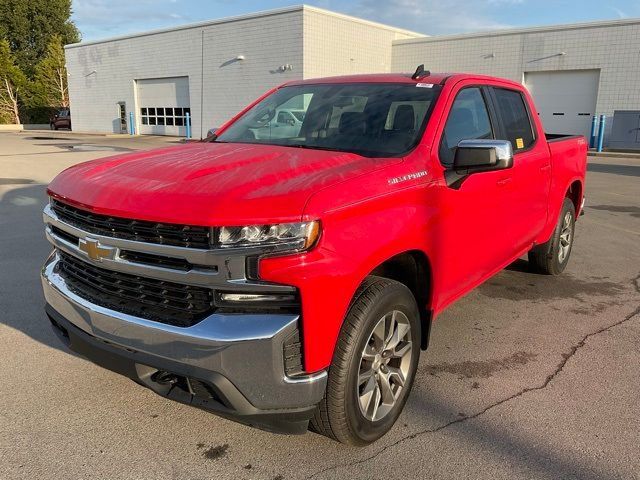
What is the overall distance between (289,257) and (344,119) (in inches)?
66.8

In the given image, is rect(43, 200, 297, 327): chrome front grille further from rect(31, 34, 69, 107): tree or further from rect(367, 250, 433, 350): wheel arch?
rect(31, 34, 69, 107): tree

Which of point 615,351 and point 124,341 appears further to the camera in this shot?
point 615,351

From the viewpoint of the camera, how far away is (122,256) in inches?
99.7

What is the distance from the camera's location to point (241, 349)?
222cm

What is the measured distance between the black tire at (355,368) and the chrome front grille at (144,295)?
2.12ft

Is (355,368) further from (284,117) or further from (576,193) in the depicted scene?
(576,193)

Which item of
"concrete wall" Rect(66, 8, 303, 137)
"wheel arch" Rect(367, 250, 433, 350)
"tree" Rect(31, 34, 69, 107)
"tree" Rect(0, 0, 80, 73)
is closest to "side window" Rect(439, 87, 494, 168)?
"wheel arch" Rect(367, 250, 433, 350)

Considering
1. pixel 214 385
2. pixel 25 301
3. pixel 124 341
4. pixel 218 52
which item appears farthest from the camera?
pixel 218 52

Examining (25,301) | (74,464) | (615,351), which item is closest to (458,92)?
(615,351)

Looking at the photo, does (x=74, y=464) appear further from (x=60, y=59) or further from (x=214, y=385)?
(x=60, y=59)

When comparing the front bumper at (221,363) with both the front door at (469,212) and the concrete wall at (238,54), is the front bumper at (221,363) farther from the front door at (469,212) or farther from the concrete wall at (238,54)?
the concrete wall at (238,54)

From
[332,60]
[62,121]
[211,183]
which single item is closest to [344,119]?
[211,183]

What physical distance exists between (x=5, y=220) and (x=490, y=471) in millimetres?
8054

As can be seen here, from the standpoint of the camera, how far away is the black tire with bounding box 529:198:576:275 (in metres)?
→ 5.54
